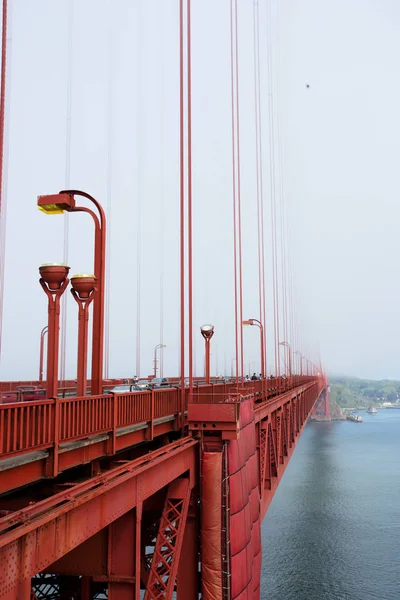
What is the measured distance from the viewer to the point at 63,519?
225 inches

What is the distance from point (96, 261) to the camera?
11.9 meters

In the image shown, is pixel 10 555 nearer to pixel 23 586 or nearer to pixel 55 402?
pixel 23 586

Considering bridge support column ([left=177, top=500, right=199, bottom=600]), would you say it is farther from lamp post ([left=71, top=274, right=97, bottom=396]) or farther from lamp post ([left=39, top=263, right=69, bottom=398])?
lamp post ([left=39, top=263, right=69, bottom=398])

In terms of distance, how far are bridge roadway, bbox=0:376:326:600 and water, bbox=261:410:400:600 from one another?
71.7 feet

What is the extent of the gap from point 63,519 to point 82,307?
577 cm

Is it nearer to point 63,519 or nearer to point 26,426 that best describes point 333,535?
point 63,519

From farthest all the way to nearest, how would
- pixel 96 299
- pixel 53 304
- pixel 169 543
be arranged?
pixel 96 299 → pixel 169 543 → pixel 53 304

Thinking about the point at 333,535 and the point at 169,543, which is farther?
the point at 333,535

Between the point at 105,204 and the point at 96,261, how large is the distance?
30.7 m

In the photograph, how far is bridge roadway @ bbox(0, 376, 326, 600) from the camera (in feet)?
18.5

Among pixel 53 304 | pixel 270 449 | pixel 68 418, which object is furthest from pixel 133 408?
pixel 270 449

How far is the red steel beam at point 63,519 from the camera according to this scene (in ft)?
15.8

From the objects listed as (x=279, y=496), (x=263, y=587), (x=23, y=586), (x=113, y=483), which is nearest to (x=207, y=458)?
(x=113, y=483)

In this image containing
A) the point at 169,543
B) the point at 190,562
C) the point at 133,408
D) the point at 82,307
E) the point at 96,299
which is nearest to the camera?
the point at 169,543
